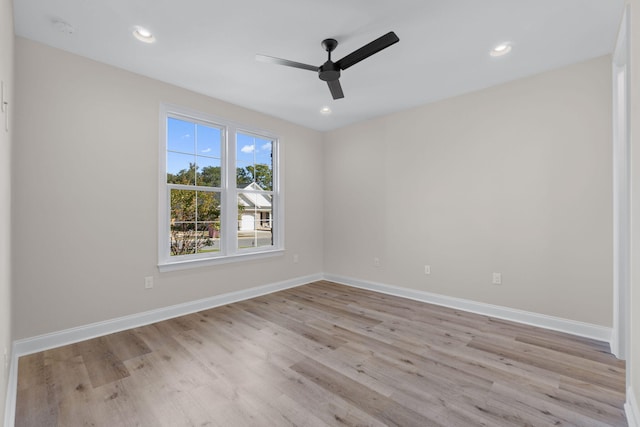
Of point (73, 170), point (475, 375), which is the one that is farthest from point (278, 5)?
point (475, 375)

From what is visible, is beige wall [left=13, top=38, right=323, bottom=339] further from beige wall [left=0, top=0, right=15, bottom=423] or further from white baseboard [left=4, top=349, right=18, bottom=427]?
beige wall [left=0, top=0, right=15, bottom=423]

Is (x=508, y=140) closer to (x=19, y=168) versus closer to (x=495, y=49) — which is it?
(x=495, y=49)

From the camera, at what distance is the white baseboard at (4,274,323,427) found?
1.89 metres

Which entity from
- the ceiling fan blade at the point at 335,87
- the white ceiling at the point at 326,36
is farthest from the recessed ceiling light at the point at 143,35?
the ceiling fan blade at the point at 335,87

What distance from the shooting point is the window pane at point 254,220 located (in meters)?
4.08

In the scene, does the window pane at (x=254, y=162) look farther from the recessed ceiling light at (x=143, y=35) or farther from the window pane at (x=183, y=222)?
the recessed ceiling light at (x=143, y=35)

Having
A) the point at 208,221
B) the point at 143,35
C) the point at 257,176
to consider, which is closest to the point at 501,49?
the point at 143,35

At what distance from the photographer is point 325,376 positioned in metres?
2.06

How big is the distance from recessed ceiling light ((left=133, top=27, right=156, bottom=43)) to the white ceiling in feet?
0.16

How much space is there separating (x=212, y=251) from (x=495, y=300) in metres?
3.47

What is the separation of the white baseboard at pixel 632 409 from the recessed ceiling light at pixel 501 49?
2602 millimetres

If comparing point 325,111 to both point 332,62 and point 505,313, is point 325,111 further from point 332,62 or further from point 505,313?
point 505,313

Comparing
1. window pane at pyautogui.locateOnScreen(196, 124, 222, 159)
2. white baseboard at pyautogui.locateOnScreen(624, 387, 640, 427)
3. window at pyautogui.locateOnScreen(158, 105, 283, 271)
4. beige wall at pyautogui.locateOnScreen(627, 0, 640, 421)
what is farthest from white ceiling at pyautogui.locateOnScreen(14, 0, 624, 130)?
white baseboard at pyautogui.locateOnScreen(624, 387, 640, 427)

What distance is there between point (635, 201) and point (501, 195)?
182 cm
